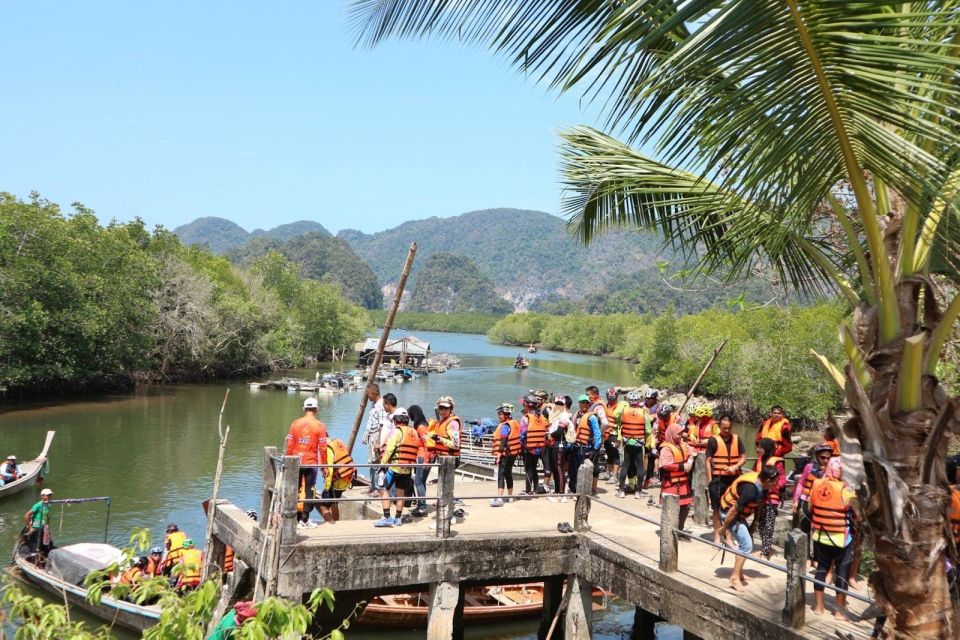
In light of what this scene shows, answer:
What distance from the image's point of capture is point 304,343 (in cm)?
7238

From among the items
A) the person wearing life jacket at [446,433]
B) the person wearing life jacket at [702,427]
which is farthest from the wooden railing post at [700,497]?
the person wearing life jacket at [446,433]

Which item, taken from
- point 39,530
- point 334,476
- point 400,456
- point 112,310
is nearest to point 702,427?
point 400,456

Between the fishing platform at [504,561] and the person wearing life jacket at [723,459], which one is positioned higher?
the person wearing life jacket at [723,459]

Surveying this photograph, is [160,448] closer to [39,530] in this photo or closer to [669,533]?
[39,530]

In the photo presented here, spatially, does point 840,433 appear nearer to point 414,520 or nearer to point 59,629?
point 59,629

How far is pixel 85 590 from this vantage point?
13.7 m

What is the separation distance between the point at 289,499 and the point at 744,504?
5180mm

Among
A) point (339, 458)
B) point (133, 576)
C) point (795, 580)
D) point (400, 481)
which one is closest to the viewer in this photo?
point (795, 580)

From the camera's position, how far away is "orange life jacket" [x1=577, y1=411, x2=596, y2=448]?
526 inches

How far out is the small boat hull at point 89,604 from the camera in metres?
13.2

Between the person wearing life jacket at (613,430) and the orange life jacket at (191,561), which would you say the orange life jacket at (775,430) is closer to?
the person wearing life jacket at (613,430)

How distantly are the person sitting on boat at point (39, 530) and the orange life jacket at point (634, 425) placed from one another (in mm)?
10638

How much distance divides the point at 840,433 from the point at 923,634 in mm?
1404

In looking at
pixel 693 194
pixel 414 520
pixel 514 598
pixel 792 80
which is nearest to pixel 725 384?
pixel 514 598
